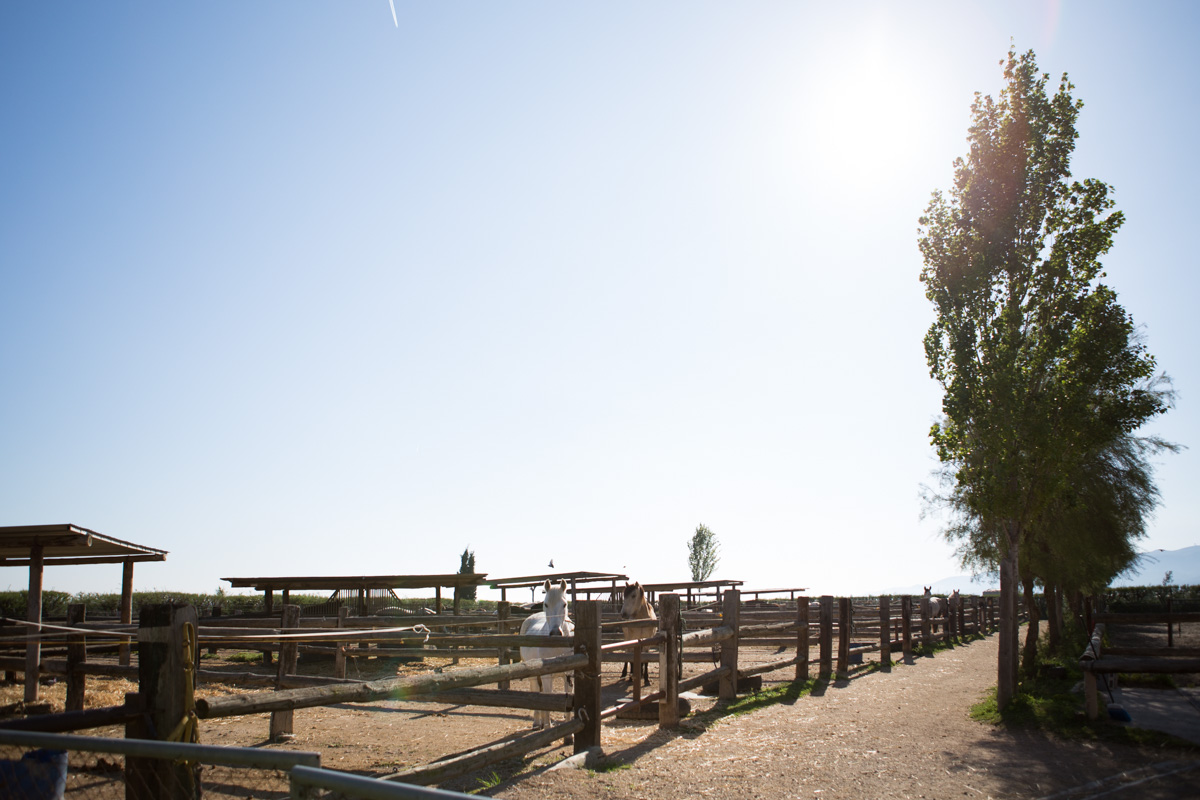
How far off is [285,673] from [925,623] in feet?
51.0

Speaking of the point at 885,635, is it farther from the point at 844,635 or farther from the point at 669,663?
the point at 669,663

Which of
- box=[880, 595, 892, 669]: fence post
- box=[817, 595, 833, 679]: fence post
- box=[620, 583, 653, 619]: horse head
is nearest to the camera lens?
box=[620, 583, 653, 619]: horse head

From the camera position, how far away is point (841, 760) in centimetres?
629

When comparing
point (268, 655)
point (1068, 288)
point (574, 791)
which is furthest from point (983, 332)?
point (268, 655)

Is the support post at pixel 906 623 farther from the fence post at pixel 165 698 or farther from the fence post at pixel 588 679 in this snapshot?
the fence post at pixel 165 698

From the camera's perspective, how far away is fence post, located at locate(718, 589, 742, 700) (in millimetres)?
9125

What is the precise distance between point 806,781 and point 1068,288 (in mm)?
7248

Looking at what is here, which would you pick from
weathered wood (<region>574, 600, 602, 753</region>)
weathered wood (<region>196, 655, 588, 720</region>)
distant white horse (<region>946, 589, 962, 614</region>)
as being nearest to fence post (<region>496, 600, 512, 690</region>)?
weathered wood (<region>196, 655, 588, 720</region>)

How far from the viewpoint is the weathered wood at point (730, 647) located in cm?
912

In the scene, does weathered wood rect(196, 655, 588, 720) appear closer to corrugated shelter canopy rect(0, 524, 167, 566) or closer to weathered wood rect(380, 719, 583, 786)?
weathered wood rect(380, 719, 583, 786)

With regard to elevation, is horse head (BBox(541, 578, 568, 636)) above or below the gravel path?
above

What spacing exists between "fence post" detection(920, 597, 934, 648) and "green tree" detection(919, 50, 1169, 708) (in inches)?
358

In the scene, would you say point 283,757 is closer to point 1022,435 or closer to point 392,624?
point 1022,435

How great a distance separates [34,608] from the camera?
11.2 m
